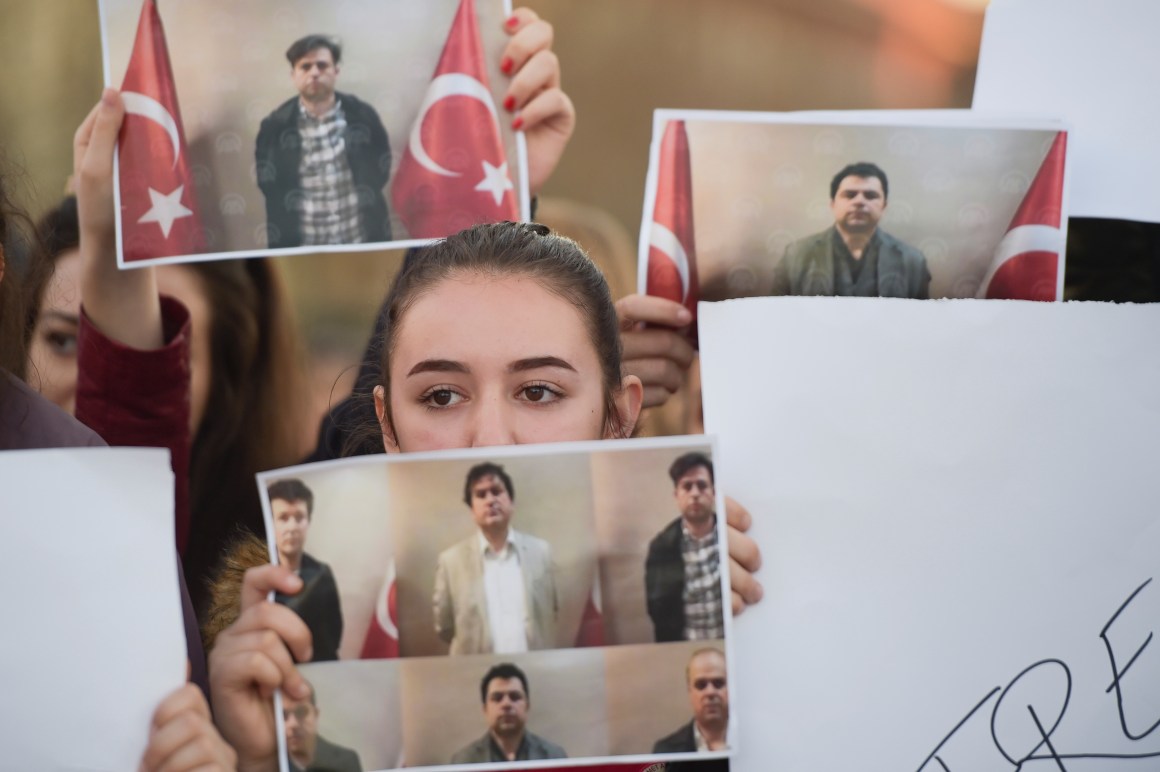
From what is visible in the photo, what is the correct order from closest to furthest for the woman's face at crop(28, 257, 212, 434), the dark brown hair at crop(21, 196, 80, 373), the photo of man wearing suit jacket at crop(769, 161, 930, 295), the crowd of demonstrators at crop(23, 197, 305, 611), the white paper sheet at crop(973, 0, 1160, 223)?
1. the photo of man wearing suit jacket at crop(769, 161, 930, 295)
2. the white paper sheet at crop(973, 0, 1160, 223)
3. the dark brown hair at crop(21, 196, 80, 373)
4. the woman's face at crop(28, 257, 212, 434)
5. the crowd of demonstrators at crop(23, 197, 305, 611)

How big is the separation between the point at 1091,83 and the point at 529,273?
1.98 ft

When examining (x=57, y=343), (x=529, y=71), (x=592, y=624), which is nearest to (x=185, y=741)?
(x=592, y=624)

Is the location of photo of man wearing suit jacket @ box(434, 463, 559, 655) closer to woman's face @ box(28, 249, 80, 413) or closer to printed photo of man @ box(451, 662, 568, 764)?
printed photo of man @ box(451, 662, 568, 764)

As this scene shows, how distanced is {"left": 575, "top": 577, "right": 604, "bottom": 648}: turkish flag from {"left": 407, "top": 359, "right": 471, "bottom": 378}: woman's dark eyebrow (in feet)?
0.80

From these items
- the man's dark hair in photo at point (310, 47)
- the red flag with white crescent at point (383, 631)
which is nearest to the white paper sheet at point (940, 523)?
the red flag with white crescent at point (383, 631)

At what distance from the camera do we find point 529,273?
3.48 feet

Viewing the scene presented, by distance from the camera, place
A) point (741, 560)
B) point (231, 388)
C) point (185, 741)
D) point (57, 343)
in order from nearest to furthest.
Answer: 1. point (185, 741)
2. point (741, 560)
3. point (57, 343)
4. point (231, 388)

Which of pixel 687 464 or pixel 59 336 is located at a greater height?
pixel 59 336

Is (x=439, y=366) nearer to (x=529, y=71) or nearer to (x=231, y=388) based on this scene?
(x=529, y=71)

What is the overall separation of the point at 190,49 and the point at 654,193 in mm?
491

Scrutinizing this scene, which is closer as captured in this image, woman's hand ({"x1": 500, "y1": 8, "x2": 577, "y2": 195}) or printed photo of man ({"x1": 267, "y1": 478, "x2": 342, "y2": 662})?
printed photo of man ({"x1": 267, "y1": 478, "x2": 342, "y2": 662})

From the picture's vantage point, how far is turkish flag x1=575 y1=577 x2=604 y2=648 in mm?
799

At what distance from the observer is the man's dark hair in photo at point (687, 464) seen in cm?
80

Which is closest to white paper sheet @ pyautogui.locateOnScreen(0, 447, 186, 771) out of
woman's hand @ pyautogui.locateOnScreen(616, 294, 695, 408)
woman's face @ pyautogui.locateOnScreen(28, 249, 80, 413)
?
woman's hand @ pyautogui.locateOnScreen(616, 294, 695, 408)
